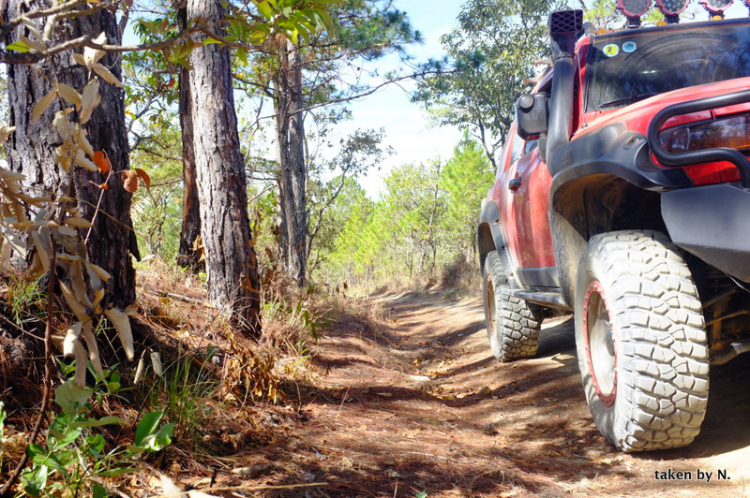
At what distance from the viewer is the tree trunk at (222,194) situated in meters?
4.42

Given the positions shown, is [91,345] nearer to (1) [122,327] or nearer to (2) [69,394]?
(1) [122,327]

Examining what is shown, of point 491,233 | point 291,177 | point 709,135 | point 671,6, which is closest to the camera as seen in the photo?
point 709,135

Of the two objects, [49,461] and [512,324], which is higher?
[49,461]

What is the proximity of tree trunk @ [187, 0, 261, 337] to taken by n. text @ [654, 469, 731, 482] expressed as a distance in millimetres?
2981

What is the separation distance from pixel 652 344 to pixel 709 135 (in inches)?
35.2

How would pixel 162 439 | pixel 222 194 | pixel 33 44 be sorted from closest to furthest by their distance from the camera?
pixel 33 44, pixel 162 439, pixel 222 194

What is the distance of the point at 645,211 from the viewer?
10.1ft

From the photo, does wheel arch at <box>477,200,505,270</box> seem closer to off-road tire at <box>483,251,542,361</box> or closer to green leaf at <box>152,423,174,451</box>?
off-road tire at <box>483,251,542,361</box>

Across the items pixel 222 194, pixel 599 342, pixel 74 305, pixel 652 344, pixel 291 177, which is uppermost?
pixel 291 177

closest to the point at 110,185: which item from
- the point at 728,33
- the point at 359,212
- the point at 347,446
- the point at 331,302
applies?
the point at 347,446

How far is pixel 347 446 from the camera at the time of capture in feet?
8.60

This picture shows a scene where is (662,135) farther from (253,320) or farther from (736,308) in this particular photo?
(253,320)

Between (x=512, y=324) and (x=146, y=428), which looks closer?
(x=146, y=428)

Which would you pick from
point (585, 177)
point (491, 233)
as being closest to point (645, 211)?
point (585, 177)
